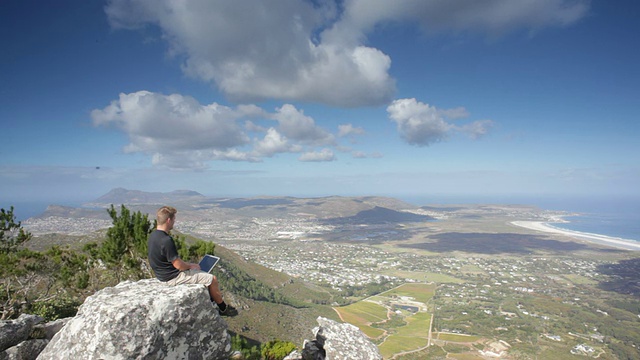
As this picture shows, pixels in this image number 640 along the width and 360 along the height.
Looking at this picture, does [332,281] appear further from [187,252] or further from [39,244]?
[187,252]

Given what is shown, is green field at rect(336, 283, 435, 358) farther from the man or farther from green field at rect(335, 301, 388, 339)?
the man

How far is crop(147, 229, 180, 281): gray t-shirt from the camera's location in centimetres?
777

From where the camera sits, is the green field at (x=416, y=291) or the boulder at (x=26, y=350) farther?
the green field at (x=416, y=291)

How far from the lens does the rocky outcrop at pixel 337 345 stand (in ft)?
35.2

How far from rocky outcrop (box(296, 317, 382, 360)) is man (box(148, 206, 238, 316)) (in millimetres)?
5397

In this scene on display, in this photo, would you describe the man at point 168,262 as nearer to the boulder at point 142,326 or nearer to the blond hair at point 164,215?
the blond hair at point 164,215

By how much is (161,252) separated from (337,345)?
24.1 ft

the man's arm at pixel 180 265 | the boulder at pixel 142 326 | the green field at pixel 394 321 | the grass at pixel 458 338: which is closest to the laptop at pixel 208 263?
the man's arm at pixel 180 265

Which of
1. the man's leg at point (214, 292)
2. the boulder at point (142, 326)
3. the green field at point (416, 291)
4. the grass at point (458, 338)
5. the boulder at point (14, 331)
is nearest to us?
the boulder at point (142, 326)

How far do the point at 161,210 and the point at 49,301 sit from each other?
21436 millimetres

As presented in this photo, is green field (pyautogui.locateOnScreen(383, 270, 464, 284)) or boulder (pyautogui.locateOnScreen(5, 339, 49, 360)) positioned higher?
boulder (pyautogui.locateOnScreen(5, 339, 49, 360))

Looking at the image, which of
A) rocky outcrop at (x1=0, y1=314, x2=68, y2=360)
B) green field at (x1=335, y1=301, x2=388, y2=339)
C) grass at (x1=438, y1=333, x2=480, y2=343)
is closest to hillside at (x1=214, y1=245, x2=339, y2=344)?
green field at (x1=335, y1=301, x2=388, y2=339)

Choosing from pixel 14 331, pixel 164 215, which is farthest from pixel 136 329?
pixel 14 331

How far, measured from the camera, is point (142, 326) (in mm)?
6465
